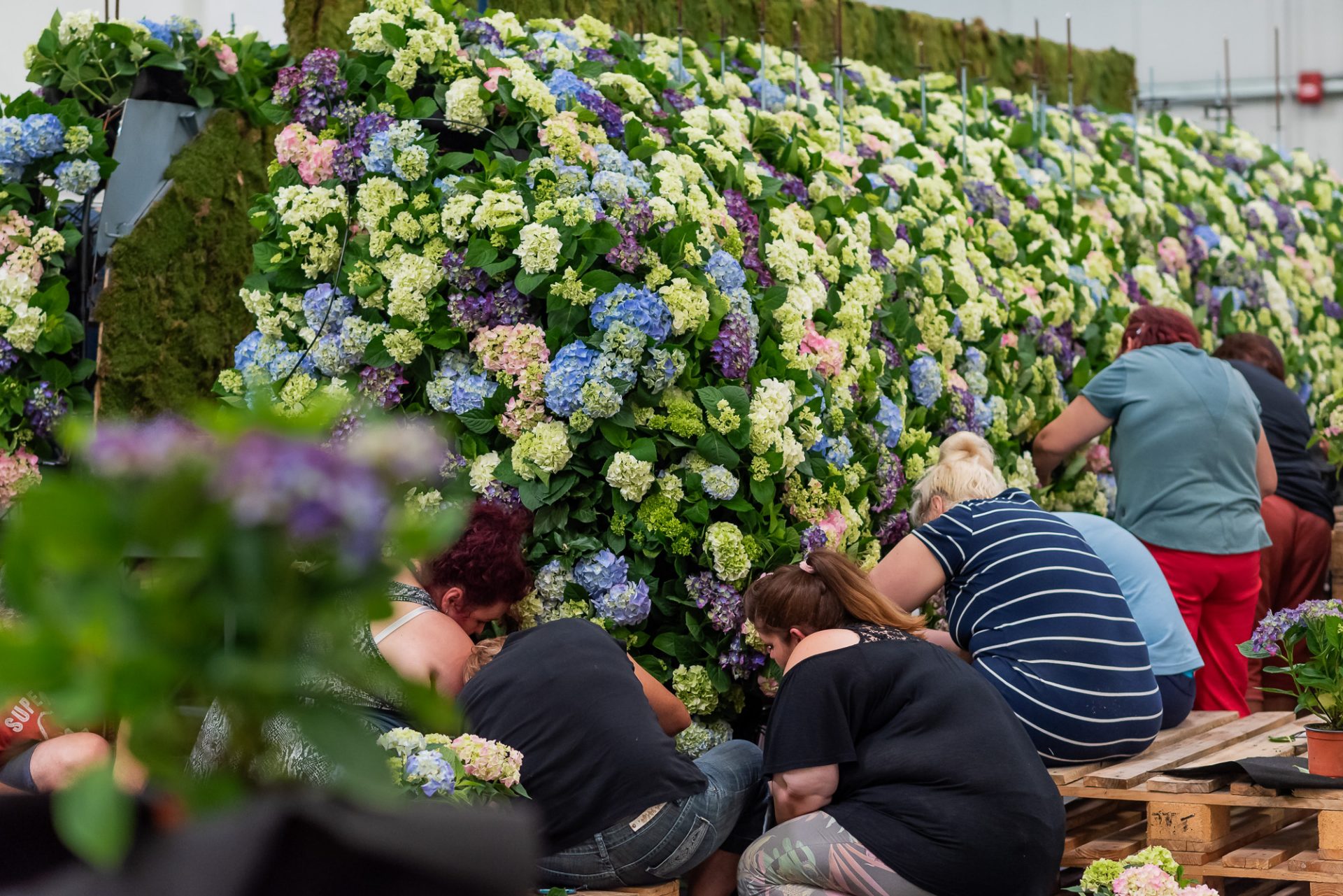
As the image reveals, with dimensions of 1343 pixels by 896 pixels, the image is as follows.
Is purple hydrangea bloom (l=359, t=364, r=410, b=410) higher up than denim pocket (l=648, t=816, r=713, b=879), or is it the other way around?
purple hydrangea bloom (l=359, t=364, r=410, b=410)

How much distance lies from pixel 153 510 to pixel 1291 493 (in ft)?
18.1

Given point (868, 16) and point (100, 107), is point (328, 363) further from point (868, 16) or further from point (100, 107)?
point (868, 16)

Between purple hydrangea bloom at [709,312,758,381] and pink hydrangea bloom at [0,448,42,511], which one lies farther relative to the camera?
pink hydrangea bloom at [0,448,42,511]

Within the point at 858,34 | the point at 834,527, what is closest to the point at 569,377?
the point at 834,527

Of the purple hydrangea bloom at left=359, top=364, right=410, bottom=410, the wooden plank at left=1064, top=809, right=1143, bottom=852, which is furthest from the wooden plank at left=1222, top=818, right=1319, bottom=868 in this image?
the purple hydrangea bloom at left=359, top=364, right=410, bottom=410

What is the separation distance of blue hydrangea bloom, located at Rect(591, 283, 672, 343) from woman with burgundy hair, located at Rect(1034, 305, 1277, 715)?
176cm

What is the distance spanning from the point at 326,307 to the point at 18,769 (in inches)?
54.3

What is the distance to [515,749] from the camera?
280 cm

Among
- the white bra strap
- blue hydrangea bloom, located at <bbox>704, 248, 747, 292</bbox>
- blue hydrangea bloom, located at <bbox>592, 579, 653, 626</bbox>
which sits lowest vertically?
blue hydrangea bloom, located at <bbox>592, 579, 653, 626</bbox>

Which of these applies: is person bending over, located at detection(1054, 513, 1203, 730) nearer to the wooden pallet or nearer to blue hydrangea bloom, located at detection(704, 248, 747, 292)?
the wooden pallet

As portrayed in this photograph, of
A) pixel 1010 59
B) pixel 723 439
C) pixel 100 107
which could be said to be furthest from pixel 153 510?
pixel 1010 59

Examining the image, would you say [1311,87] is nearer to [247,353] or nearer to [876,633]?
[247,353]

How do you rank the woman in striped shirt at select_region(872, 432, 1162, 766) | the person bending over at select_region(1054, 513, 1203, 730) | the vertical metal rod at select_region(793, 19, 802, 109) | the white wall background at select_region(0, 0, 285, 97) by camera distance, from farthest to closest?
the white wall background at select_region(0, 0, 285, 97) < the vertical metal rod at select_region(793, 19, 802, 109) < the person bending over at select_region(1054, 513, 1203, 730) < the woman in striped shirt at select_region(872, 432, 1162, 766)

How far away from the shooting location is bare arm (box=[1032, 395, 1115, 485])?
15.5ft
